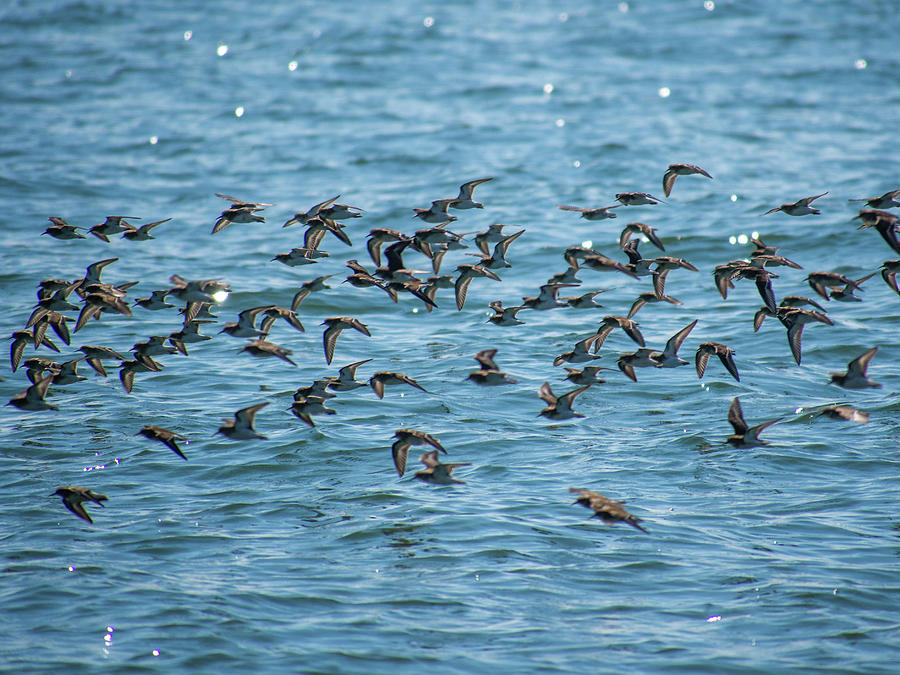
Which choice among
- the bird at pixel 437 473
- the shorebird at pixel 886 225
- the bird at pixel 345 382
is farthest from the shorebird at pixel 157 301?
the shorebird at pixel 886 225

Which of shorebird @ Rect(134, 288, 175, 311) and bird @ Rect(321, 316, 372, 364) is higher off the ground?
shorebird @ Rect(134, 288, 175, 311)

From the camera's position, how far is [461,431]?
1689cm

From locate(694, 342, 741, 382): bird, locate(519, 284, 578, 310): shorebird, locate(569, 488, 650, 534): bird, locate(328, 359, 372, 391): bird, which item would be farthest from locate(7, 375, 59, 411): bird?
locate(694, 342, 741, 382): bird

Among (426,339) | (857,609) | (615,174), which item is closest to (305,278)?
(426,339)

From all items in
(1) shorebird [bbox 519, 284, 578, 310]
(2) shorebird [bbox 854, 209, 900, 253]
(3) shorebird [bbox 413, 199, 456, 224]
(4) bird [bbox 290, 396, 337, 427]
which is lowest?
(4) bird [bbox 290, 396, 337, 427]

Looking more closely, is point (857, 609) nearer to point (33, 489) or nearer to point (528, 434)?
point (528, 434)

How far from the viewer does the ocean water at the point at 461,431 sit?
11.7 meters

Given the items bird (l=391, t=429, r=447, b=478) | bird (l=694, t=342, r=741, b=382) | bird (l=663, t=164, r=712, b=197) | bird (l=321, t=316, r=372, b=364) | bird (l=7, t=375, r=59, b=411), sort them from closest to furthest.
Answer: bird (l=391, t=429, r=447, b=478) < bird (l=7, t=375, r=59, b=411) < bird (l=694, t=342, r=741, b=382) < bird (l=321, t=316, r=372, b=364) < bird (l=663, t=164, r=712, b=197)

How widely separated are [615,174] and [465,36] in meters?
29.5

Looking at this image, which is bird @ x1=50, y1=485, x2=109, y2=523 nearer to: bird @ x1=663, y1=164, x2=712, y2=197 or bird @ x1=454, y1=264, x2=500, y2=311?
bird @ x1=454, y1=264, x2=500, y2=311

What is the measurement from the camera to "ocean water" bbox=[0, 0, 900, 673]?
11.7 metres

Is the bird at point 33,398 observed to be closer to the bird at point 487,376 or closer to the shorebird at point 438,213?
the bird at point 487,376

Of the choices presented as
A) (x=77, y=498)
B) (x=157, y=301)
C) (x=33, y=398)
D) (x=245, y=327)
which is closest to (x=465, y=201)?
(x=245, y=327)

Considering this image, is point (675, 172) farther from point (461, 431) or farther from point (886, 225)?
point (461, 431)
